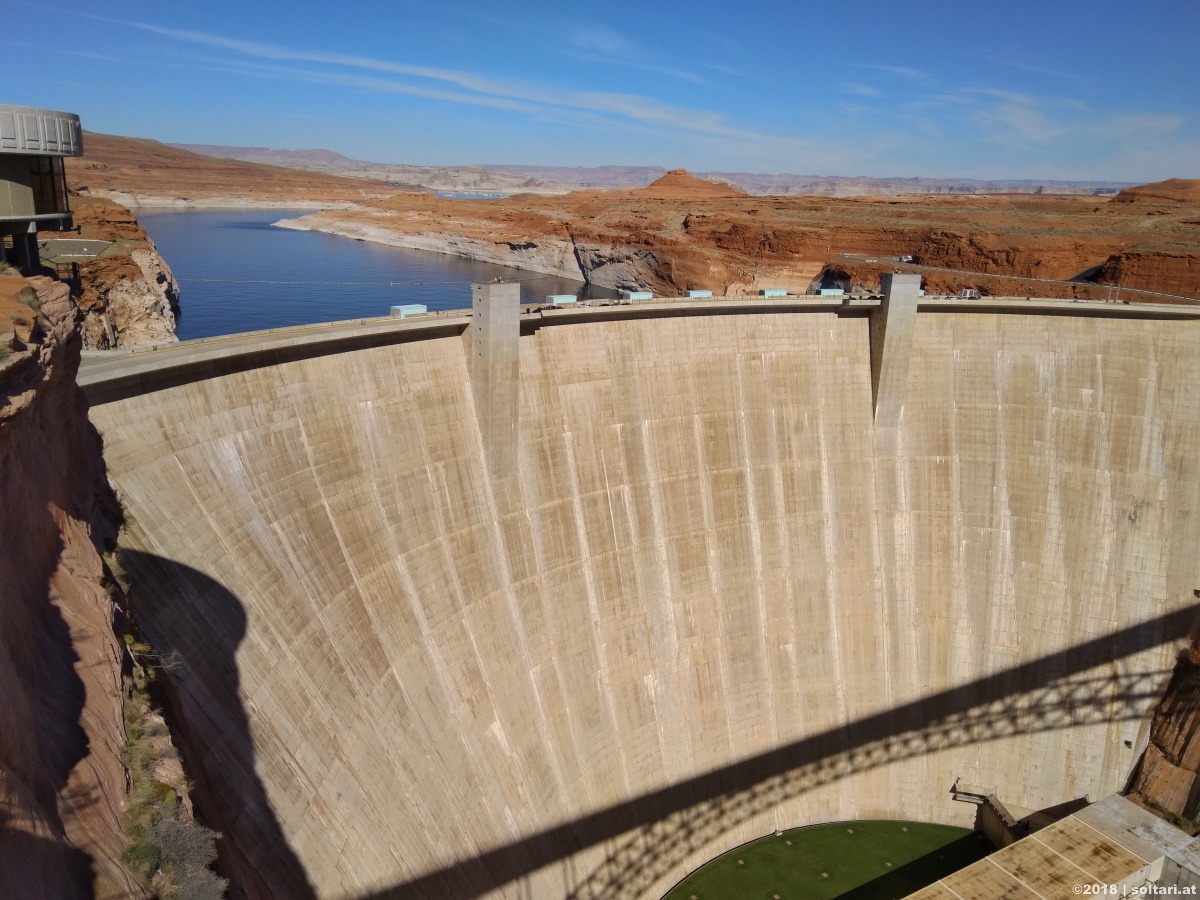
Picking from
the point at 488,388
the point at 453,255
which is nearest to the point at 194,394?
the point at 488,388

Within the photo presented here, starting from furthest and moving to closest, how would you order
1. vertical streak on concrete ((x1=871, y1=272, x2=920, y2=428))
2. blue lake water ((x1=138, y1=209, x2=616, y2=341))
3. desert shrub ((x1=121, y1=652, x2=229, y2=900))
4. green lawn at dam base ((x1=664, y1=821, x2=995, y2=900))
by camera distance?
1. blue lake water ((x1=138, y1=209, x2=616, y2=341))
2. vertical streak on concrete ((x1=871, y1=272, x2=920, y2=428))
3. green lawn at dam base ((x1=664, y1=821, x2=995, y2=900))
4. desert shrub ((x1=121, y1=652, x2=229, y2=900))

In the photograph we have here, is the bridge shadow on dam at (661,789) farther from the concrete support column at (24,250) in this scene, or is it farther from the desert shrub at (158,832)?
the concrete support column at (24,250)

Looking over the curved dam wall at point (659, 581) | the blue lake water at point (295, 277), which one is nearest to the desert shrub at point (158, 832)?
the curved dam wall at point (659, 581)

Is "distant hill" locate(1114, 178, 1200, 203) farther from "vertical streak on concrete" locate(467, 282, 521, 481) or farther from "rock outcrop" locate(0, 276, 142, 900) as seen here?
"rock outcrop" locate(0, 276, 142, 900)

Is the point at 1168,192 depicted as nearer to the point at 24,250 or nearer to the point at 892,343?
the point at 892,343

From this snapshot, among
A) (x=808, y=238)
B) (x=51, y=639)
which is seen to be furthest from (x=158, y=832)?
(x=808, y=238)

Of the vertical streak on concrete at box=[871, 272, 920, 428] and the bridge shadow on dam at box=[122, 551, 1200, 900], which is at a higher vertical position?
the vertical streak on concrete at box=[871, 272, 920, 428]

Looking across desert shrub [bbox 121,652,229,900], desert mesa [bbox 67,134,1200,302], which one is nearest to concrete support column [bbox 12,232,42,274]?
desert shrub [bbox 121,652,229,900]
